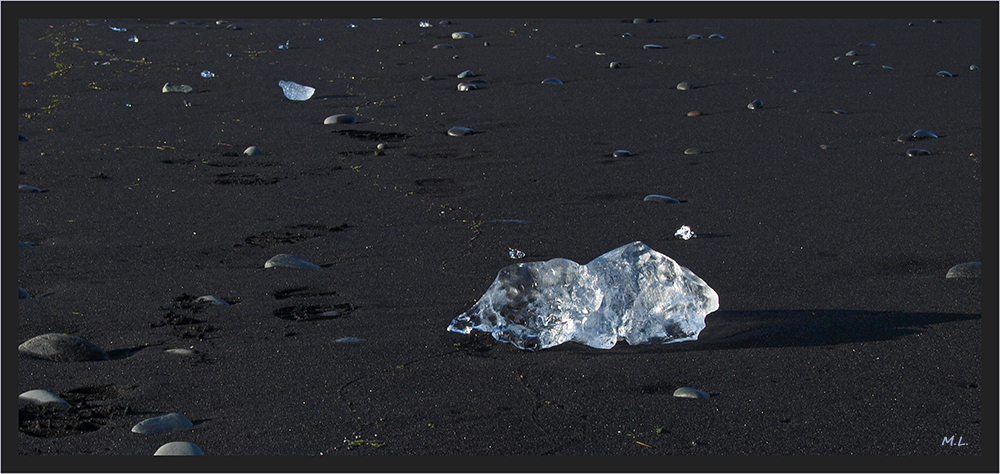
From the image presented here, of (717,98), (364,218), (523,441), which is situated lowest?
(523,441)

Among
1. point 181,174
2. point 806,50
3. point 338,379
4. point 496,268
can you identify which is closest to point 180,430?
point 338,379

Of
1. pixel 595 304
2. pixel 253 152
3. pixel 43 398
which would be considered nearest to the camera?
pixel 43 398

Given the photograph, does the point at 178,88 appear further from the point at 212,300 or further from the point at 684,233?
the point at 684,233

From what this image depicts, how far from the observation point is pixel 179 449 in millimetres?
1831

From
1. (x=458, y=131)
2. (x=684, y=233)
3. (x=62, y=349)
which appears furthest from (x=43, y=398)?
(x=458, y=131)

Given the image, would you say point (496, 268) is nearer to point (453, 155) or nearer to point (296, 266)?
point (296, 266)

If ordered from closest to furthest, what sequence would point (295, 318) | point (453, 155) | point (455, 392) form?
point (455, 392) < point (295, 318) < point (453, 155)

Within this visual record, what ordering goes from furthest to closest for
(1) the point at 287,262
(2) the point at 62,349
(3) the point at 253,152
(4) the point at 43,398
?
1. (3) the point at 253,152
2. (1) the point at 287,262
3. (2) the point at 62,349
4. (4) the point at 43,398

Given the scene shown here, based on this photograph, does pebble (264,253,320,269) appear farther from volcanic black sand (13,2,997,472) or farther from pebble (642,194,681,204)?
pebble (642,194,681,204)

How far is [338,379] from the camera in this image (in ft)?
7.24

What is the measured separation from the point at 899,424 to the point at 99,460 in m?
1.84

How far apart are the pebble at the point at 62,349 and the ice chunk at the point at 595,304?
1.00 meters

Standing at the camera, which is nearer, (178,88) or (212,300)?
(212,300)

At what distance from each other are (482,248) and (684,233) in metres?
0.81
